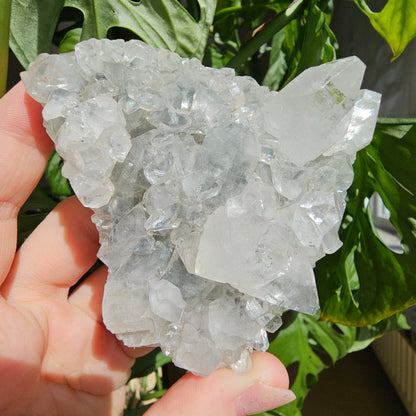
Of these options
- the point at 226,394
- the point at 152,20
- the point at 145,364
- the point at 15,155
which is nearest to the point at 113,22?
the point at 152,20

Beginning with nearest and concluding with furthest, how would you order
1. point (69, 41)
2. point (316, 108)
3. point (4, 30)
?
point (316, 108)
point (4, 30)
point (69, 41)

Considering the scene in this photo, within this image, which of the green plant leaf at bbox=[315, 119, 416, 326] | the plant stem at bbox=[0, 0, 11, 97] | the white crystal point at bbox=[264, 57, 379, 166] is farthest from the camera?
the green plant leaf at bbox=[315, 119, 416, 326]

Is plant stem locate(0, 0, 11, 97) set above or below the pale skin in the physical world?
above

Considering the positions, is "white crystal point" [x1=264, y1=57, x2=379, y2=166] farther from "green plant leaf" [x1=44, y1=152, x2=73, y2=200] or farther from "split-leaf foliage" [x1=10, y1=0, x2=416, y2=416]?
"green plant leaf" [x1=44, y1=152, x2=73, y2=200]

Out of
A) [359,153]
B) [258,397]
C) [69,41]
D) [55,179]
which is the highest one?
[69,41]

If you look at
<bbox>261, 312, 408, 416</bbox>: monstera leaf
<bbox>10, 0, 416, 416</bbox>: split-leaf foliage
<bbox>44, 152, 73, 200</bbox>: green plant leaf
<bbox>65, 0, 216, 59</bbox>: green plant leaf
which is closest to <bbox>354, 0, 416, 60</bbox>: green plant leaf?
<bbox>10, 0, 416, 416</bbox>: split-leaf foliage

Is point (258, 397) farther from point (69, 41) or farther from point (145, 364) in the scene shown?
point (69, 41)

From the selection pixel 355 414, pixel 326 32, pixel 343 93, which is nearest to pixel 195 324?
pixel 343 93
